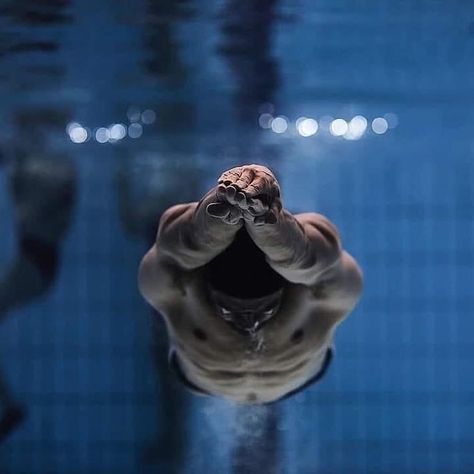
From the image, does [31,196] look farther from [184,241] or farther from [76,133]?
[184,241]

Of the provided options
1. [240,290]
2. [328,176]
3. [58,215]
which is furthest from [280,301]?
[58,215]

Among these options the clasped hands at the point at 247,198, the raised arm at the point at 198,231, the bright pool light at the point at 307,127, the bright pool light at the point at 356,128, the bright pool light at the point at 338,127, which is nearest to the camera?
the clasped hands at the point at 247,198

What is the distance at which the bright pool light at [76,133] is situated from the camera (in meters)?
9.03

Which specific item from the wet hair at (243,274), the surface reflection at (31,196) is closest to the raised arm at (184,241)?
the wet hair at (243,274)

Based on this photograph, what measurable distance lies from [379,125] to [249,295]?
233 inches

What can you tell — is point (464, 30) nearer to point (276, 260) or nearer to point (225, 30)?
point (225, 30)

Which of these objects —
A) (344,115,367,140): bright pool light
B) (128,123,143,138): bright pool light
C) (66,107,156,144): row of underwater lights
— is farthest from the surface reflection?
(344,115,367,140): bright pool light

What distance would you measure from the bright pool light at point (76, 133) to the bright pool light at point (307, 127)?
2.43 metres

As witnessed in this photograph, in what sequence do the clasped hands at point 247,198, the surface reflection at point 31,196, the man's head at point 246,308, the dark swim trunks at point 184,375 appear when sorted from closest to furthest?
1. the clasped hands at point 247,198
2. the man's head at point 246,308
3. the dark swim trunks at point 184,375
4. the surface reflection at point 31,196

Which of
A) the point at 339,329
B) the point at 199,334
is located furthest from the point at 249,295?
the point at 339,329

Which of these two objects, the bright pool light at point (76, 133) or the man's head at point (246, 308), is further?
the bright pool light at point (76, 133)

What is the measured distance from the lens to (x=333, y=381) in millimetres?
7781

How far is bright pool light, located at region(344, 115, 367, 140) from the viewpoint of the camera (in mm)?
8922

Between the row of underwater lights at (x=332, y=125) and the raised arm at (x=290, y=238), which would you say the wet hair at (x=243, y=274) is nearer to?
the raised arm at (x=290, y=238)
